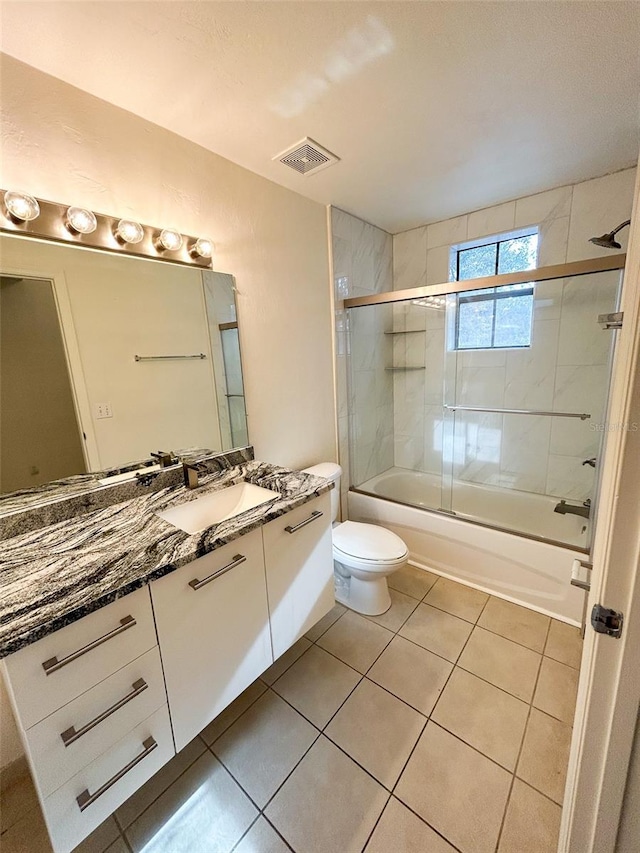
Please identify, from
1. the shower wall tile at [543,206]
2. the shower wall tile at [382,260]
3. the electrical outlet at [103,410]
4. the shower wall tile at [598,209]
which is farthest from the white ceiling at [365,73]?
the electrical outlet at [103,410]

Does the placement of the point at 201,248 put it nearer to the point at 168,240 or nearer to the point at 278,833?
the point at 168,240

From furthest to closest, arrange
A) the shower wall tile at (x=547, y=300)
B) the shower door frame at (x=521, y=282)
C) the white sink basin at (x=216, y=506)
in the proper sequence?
the shower wall tile at (x=547, y=300) → the shower door frame at (x=521, y=282) → the white sink basin at (x=216, y=506)

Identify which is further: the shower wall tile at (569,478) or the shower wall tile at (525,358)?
the shower wall tile at (569,478)

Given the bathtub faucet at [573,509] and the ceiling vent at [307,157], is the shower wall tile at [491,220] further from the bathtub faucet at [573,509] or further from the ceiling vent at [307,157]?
the bathtub faucet at [573,509]

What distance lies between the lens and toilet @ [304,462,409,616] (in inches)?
70.4

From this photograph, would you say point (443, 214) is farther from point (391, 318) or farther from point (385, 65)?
point (385, 65)

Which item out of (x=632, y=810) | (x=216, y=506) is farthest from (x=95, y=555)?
(x=632, y=810)

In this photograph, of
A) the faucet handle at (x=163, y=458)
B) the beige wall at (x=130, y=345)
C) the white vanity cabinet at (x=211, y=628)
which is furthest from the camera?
the faucet handle at (x=163, y=458)

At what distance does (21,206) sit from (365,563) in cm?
199

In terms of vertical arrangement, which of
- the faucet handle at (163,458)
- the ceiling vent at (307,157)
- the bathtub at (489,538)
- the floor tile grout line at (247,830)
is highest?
the ceiling vent at (307,157)

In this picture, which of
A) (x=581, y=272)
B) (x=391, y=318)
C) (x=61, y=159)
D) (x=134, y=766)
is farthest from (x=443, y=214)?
(x=134, y=766)

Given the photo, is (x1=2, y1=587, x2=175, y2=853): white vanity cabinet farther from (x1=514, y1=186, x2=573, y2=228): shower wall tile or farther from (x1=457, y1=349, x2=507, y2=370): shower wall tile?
(x1=514, y1=186, x2=573, y2=228): shower wall tile

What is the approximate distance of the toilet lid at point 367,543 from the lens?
1.81m

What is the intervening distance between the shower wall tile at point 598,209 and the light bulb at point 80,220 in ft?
8.56
